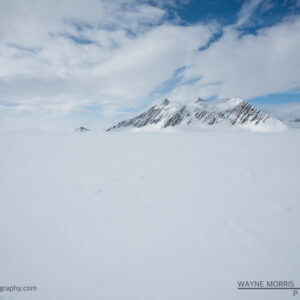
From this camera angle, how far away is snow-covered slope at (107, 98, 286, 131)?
133m

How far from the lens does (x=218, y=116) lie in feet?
535

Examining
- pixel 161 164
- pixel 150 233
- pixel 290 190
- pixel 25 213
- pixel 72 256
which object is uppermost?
pixel 161 164

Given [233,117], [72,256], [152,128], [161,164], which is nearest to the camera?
[72,256]

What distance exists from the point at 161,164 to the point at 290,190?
4.36 meters

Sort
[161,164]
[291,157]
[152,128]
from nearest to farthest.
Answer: [161,164] → [291,157] → [152,128]

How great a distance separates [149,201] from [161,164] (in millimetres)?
3121

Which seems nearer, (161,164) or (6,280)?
(6,280)

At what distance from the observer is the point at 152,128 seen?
18725cm

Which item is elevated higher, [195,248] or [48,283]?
[195,248]

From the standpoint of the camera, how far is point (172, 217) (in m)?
3.37

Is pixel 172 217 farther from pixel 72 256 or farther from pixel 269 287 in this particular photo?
pixel 72 256

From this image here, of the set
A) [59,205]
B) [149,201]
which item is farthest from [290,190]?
[59,205]

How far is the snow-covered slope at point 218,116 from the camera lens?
133250 mm

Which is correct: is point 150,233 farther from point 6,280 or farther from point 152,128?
point 152,128
